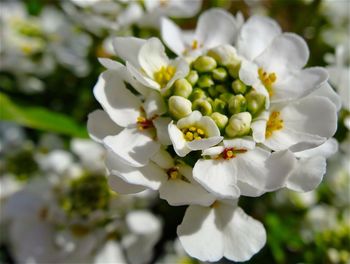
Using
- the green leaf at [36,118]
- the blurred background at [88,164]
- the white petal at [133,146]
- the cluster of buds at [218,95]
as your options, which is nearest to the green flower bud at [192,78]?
the cluster of buds at [218,95]

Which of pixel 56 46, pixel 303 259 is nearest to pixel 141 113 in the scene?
pixel 303 259

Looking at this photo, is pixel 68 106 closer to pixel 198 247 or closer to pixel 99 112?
pixel 99 112

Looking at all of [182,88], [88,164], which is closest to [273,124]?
[182,88]

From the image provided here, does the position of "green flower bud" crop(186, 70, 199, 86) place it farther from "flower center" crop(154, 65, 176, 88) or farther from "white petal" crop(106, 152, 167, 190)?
"white petal" crop(106, 152, 167, 190)

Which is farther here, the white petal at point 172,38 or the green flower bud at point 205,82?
the white petal at point 172,38

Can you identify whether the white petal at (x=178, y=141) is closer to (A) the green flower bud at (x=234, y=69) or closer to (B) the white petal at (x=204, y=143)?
(B) the white petal at (x=204, y=143)

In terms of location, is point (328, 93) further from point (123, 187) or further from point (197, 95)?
point (123, 187)

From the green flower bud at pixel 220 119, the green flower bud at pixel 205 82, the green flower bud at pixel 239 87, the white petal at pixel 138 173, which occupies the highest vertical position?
the green flower bud at pixel 239 87
